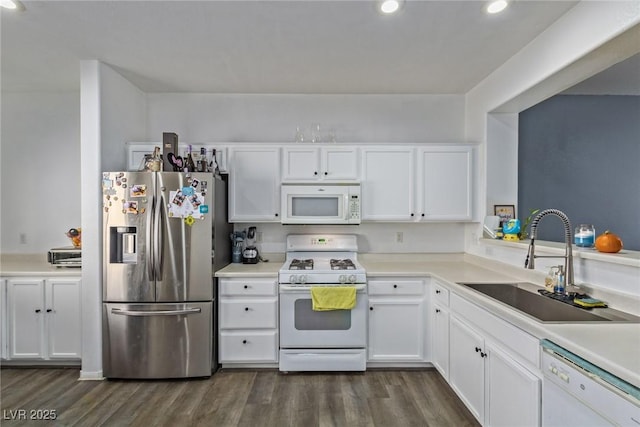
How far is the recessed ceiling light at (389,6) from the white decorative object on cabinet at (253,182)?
61.8 inches

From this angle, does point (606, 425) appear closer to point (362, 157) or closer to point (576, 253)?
point (576, 253)

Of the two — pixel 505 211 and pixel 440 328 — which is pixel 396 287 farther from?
pixel 505 211

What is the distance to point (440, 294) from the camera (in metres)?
2.78

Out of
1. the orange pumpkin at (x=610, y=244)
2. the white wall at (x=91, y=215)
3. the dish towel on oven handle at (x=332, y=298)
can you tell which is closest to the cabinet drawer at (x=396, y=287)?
the dish towel on oven handle at (x=332, y=298)

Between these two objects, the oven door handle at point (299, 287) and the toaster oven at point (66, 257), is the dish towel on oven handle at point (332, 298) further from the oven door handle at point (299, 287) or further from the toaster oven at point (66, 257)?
the toaster oven at point (66, 257)

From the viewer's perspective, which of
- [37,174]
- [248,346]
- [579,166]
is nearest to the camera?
[248,346]

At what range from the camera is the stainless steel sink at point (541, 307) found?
1.72 meters

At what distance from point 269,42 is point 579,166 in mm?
3161

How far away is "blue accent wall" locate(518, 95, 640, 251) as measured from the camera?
3.36m

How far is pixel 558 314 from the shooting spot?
76.6 inches

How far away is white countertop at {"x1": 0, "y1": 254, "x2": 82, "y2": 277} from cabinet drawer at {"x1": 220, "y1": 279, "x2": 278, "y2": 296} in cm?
126

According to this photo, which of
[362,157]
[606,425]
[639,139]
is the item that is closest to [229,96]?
[362,157]

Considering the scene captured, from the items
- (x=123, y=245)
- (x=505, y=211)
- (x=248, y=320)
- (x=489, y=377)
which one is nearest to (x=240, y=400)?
(x=248, y=320)

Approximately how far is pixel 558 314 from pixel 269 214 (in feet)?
7.71
